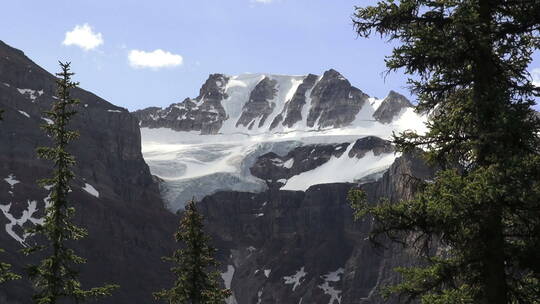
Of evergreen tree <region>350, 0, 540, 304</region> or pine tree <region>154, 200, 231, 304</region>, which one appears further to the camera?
pine tree <region>154, 200, 231, 304</region>

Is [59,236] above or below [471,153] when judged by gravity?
below

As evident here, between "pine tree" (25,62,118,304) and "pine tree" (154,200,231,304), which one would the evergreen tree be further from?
"pine tree" (154,200,231,304)

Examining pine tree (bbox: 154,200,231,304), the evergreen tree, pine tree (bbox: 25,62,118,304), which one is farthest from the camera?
pine tree (bbox: 154,200,231,304)

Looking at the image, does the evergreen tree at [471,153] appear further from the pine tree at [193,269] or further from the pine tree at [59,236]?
the pine tree at [193,269]

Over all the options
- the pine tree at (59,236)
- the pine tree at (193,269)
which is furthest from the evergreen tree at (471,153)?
the pine tree at (193,269)

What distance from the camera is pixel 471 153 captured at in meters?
15.3

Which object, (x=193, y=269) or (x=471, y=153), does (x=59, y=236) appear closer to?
(x=193, y=269)

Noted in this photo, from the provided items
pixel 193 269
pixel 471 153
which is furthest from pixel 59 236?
pixel 471 153

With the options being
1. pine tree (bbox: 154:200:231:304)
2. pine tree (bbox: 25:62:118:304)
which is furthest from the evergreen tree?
pine tree (bbox: 154:200:231:304)

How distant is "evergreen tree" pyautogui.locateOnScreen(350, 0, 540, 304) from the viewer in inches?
529

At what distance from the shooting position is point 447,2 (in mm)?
15422

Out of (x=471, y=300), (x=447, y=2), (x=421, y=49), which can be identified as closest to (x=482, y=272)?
(x=471, y=300)

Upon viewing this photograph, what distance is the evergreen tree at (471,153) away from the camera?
44.1 feet

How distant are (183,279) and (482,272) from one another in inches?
733
